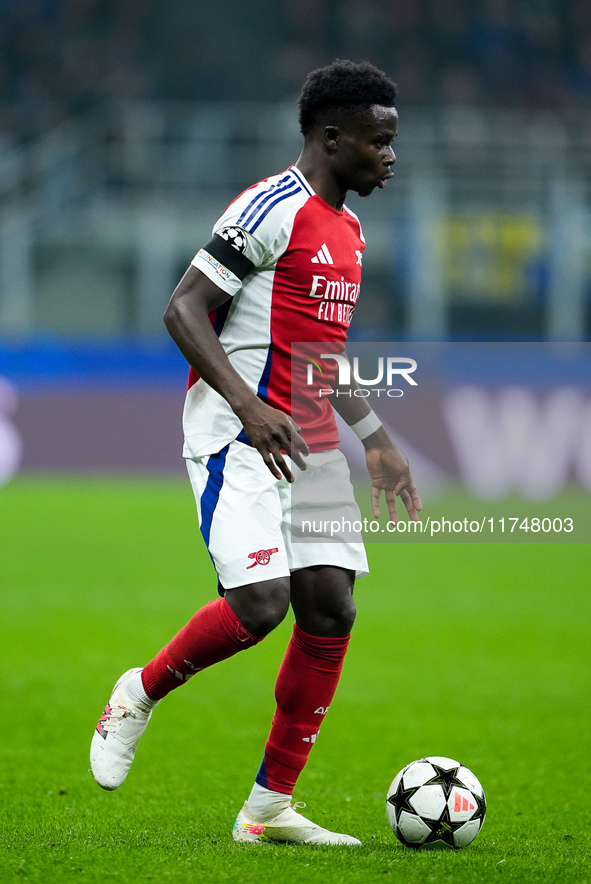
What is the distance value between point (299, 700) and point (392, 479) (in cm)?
74

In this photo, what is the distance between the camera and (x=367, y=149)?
3.40 m

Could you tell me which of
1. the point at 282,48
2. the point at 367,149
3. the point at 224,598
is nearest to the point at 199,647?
the point at 224,598

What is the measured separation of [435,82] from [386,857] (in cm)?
1833

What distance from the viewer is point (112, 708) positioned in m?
3.44

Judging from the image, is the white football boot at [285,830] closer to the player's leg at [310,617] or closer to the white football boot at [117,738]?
the player's leg at [310,617]

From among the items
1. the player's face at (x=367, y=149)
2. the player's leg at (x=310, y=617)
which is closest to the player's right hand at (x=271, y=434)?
the player's leg at (x=310, y=617)

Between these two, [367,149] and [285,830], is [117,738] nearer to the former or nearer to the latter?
[285,830]

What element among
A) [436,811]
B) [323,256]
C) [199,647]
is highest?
[323,256]

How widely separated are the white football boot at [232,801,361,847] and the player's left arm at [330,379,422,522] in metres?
0.93

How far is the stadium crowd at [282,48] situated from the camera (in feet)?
64.6

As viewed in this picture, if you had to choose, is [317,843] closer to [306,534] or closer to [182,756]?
[306,534]

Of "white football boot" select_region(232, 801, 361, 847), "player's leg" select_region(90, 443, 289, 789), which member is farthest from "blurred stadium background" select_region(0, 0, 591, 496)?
"player's leg" select_region(90, 443, 289, 789)

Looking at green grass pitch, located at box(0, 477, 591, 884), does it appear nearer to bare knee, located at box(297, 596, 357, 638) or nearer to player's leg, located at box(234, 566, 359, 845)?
player's leg, located at box(234, 566, 359, 845)

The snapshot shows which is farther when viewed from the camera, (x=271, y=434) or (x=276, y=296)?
(x=276, y=296)
